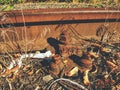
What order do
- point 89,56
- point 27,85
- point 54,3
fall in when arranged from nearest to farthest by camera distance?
point 27,85
point 89,56
point 54,3

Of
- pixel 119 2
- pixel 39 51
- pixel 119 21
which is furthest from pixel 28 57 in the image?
pixel 119 2

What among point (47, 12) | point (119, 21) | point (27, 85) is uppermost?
point (47, 12)

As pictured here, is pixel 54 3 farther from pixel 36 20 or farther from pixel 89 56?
pixel 89 56

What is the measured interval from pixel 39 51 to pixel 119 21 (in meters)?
1.19

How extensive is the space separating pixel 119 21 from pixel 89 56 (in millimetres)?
774

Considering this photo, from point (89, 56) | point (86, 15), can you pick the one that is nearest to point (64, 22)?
point (86, 15)

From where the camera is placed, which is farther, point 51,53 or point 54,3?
point 54,3

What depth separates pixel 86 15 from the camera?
3.80 m

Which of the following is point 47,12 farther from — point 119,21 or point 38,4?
point 119,21

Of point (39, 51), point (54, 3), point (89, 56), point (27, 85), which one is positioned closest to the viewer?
point (27, 85)

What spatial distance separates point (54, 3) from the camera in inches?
165

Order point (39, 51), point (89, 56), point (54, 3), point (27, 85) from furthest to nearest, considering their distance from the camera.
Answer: point (54, 3) → point (39, 51) → point (89, 56) → point (27, 85)

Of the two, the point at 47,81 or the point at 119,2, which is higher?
the point at 119,2

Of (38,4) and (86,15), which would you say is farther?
(38,4)
